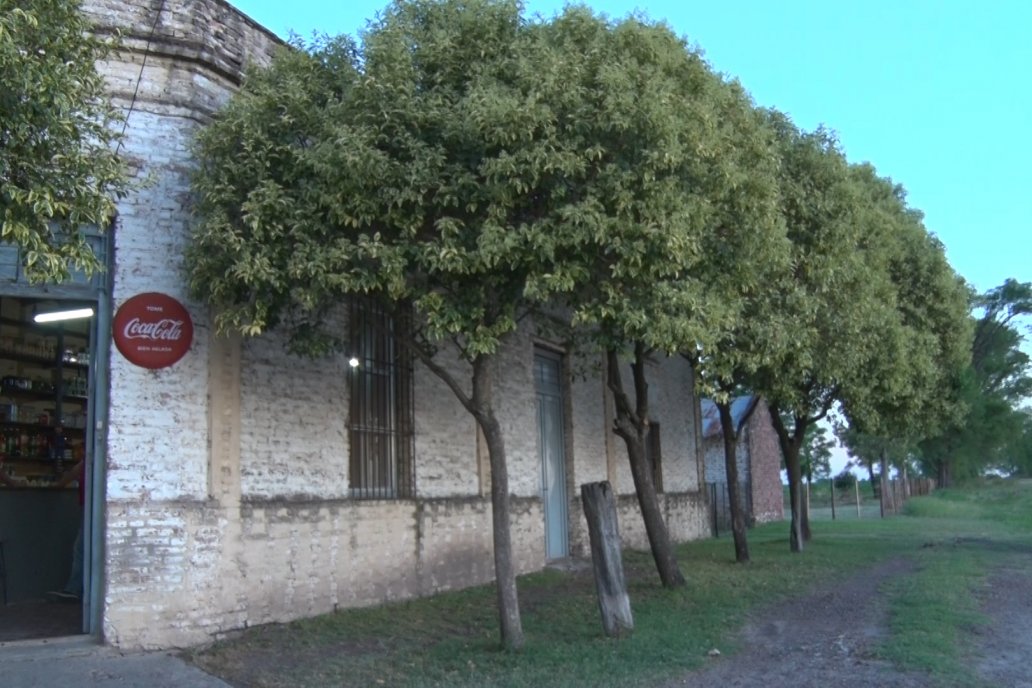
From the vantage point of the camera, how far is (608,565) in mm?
9750

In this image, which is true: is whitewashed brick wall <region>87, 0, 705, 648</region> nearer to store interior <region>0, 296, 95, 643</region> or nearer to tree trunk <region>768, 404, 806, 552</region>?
store interior <region>0, 296, 95, 643</region>

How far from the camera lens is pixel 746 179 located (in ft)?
33.0

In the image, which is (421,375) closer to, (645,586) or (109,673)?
(645,586)

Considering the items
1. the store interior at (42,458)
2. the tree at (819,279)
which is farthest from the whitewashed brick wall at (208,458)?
the tree at (819,279)

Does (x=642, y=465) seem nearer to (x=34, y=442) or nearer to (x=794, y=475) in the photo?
(x=794, y=475)

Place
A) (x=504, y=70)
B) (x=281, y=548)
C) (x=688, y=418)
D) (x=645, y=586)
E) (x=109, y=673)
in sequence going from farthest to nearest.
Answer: (x=688, y=418)
(x=645, y=586)
(x=281, y=548)
(x=504, y=70)
(x=109, y=673)

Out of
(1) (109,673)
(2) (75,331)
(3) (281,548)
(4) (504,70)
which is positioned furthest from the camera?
(2) (75,331)

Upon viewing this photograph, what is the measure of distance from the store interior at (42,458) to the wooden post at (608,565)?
511 cm

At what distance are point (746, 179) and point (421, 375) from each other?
5164 millimetres

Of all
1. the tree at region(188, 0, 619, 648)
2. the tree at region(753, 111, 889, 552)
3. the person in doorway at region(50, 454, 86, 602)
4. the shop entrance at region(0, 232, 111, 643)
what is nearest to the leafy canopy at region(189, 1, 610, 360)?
the tree at region(188, 0, 619, 648)

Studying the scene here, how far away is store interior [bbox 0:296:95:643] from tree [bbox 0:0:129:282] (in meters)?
4.04

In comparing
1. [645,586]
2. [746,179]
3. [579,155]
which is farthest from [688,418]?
[579,155]

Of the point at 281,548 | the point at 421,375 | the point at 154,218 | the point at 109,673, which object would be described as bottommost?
the point at 109,673

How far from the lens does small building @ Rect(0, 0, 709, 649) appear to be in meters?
9.12
